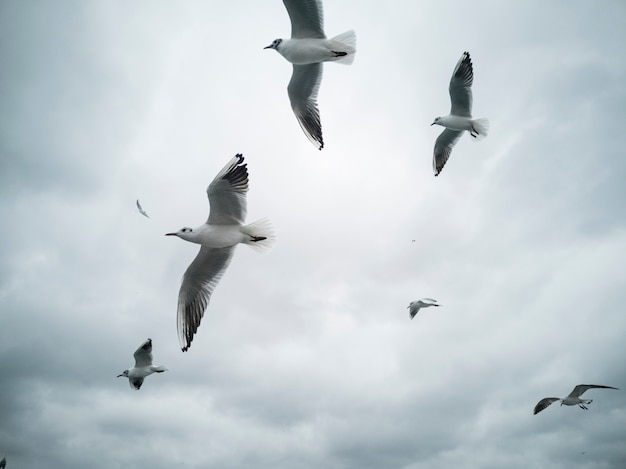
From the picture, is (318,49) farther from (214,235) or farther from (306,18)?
(214,235)

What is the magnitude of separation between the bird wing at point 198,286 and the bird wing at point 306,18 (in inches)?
184

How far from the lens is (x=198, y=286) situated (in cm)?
1094

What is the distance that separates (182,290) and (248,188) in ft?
8.78

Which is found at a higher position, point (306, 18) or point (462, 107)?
point (462, 107)

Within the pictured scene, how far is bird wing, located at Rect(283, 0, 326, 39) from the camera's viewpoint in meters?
10.5

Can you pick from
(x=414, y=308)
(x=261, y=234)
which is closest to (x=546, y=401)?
(x=414, y=308)

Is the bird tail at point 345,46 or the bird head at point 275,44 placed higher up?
the bird head at point 275,44

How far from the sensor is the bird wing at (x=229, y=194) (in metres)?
9.54

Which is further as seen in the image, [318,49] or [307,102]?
[307,102]

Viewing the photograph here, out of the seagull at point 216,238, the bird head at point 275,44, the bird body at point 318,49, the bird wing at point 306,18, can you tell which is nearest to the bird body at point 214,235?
the seagull at point 216,238

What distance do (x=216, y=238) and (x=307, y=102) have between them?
158 inches

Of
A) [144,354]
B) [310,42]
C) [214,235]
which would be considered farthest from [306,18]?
[144,354]

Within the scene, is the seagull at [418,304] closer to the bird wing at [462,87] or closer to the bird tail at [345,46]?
the bird wing at [462,87]

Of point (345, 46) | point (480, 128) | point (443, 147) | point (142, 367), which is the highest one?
point (443, 147)
